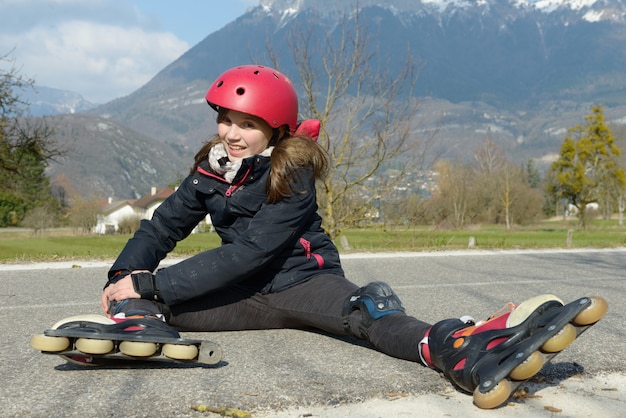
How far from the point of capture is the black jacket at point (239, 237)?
2936mm

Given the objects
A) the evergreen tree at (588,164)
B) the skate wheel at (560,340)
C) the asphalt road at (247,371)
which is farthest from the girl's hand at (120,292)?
the evergreen tree at (588,164)

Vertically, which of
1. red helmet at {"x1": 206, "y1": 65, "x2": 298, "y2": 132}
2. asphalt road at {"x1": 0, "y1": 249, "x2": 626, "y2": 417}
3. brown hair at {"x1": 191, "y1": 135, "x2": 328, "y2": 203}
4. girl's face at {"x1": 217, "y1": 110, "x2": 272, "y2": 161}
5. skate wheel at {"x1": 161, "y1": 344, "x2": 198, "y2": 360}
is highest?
red helmet at {"x1": 206, "y1": 65, "x2": 298, "y2": 132}

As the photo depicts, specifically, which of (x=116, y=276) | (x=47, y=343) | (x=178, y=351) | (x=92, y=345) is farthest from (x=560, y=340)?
(x=116, y=276)

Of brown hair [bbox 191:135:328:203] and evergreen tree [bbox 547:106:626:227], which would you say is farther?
evergreen tree [bbox 547:106:626:227]

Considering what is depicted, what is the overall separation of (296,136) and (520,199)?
216ft

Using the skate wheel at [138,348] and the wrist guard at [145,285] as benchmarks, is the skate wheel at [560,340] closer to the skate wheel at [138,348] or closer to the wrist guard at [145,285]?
the skate wheel at [138,348]

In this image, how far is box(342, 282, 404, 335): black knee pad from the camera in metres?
2.76

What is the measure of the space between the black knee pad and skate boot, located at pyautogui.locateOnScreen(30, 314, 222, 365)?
671 mm

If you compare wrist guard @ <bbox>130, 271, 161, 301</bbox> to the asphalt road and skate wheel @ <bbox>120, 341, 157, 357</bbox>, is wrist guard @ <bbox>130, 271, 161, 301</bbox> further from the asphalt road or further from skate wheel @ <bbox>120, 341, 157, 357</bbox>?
skate wheel @ <bbox>120, 341, 157, 357</bbox>

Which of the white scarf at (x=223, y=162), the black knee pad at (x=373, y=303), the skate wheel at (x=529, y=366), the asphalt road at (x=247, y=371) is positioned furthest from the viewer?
the white scarf at (x=223, y=162)

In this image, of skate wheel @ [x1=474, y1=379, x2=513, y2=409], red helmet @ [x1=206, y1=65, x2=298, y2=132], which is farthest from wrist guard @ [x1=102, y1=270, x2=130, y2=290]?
skate wheel @ [x1=474, y1=379, x2=513, y2=409]

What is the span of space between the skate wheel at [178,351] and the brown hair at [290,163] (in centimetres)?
87

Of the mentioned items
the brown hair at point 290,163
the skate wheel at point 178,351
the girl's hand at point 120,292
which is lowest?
the skate wheel at point 178,351

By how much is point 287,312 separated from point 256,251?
1.46 ft
